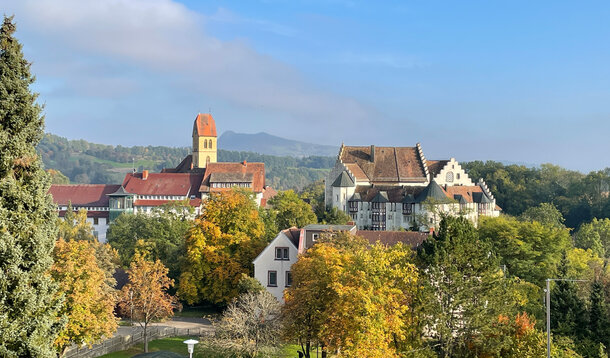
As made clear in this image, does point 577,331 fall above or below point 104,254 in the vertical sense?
below

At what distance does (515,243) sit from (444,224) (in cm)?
2896

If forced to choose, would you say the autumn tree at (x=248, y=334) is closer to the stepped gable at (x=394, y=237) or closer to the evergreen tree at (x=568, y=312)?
the evergreen tree at (x=568, y=312)

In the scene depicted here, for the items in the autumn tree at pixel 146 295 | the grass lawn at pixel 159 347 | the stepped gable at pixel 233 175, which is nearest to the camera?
the grass lawn at pixel 159 347

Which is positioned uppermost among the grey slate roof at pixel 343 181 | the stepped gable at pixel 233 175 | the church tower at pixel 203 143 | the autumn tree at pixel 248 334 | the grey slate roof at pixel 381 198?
the church tower at pixel 203 143

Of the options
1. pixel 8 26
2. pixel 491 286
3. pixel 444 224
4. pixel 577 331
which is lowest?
pixel 577 331

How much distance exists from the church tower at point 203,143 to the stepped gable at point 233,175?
26.1 meters

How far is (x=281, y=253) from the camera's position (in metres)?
54.1

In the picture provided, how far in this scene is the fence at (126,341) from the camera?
43.0 metres

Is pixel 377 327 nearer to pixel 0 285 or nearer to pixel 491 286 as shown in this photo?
pixel 491 286

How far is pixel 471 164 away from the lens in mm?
134250

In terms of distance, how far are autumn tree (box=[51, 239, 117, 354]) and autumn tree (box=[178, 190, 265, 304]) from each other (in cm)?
1798

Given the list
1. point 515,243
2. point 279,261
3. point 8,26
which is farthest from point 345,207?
point 8,26

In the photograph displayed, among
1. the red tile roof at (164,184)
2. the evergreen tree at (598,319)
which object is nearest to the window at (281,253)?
the evergreen tree at (598,319)

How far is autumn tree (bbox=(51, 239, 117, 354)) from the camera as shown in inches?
1436
